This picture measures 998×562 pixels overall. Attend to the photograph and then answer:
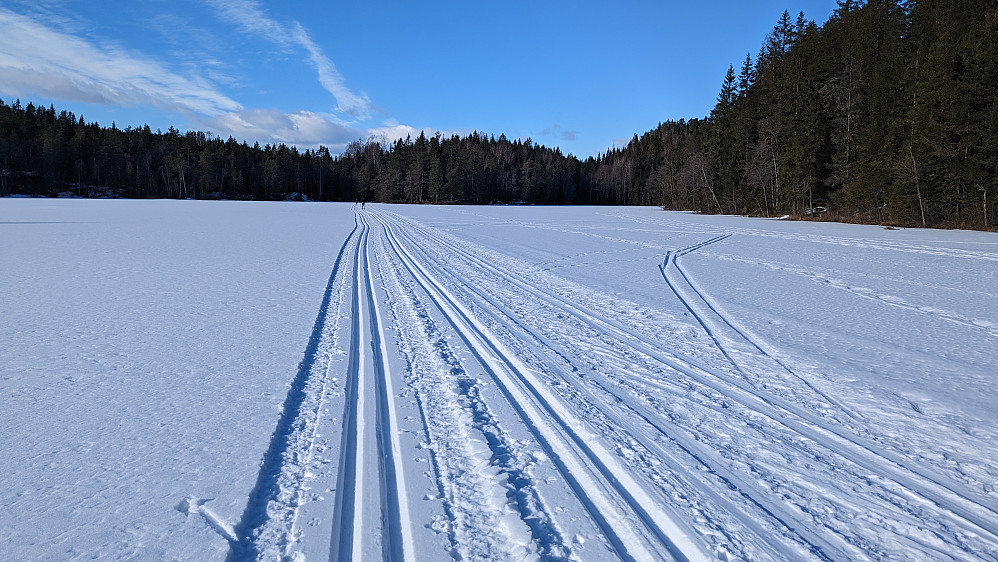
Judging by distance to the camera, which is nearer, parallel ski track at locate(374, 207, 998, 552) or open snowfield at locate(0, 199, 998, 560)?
open snowfield at locate(0, 199, 998, 560)

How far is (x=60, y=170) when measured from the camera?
7888 cm

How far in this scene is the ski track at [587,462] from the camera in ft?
8.14

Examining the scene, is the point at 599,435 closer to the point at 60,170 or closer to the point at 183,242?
the point at 183,242

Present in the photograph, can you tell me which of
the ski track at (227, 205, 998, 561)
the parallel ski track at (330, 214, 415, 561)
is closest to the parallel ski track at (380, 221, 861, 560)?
the ski track at (227, 205, 998, 561)

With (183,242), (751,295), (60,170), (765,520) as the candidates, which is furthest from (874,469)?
(60,170)

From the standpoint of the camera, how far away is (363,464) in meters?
3.14

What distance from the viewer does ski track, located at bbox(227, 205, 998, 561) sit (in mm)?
2480

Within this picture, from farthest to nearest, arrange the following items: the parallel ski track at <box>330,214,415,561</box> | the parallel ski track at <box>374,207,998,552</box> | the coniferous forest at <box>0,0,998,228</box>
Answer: the coniferous forest at <box>0,0,998,228</box>, the parallel ski track at <box>374,207,998,552</box>, the parallel ski track at <box>330,214,415,561</box>

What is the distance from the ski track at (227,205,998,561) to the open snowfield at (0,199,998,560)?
0.02 meters

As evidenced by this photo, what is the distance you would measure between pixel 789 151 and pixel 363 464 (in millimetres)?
43345

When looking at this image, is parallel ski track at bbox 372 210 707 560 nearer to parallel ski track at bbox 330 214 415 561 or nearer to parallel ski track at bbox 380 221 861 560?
parallel ski track at bbox 380 221 861 560

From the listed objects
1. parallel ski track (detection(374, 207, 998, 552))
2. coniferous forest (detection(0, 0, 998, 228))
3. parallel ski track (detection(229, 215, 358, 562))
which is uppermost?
coniferous forest (detection(0, 0, 998, 228))

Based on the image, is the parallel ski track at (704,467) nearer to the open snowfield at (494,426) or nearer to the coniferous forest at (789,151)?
the open snowfield at (494,426)

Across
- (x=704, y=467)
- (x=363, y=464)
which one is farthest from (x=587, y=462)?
(x=363, y=464)
